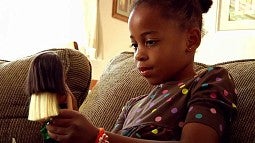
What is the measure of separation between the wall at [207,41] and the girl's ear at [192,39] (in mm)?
1730

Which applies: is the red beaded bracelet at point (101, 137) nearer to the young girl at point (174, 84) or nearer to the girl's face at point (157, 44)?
the young girl at point (174, 84)

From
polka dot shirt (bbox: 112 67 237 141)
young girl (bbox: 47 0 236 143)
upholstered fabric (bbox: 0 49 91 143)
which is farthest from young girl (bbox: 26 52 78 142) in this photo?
upholstered fabric (bbox: 0 49 91 143)

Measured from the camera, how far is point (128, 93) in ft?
4.03

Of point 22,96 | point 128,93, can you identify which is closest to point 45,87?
point 128,93

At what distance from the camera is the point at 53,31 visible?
9.39 feet

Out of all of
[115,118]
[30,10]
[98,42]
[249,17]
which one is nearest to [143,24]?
[115,118]

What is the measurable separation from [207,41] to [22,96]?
2068 millimetres

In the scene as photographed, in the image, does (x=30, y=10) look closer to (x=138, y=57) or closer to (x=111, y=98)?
(x=111, y=98)

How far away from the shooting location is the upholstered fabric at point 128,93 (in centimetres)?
90

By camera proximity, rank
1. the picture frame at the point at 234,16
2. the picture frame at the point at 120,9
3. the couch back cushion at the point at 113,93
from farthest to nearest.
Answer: the picture frame at the point at 120,9 → the picture frame at the point at 234,16 → the couch back cushion at the point at 113,93

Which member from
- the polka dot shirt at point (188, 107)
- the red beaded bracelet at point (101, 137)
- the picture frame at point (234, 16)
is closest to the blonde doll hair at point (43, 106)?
the red beaded bracelet at point (101, 137)

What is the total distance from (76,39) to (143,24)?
211 cm

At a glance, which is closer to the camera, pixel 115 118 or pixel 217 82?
pixel 217 82

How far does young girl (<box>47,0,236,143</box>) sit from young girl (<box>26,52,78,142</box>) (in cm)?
13
